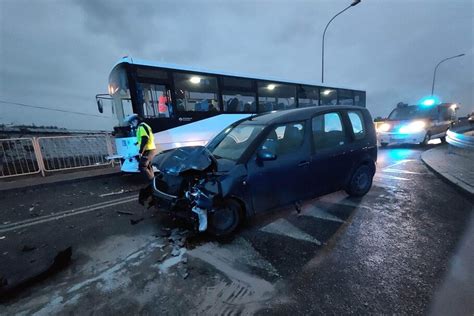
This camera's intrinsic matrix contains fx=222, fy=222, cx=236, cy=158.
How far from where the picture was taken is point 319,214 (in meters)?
3.95

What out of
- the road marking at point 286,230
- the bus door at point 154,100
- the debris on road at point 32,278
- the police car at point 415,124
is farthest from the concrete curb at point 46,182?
the police car at point 415,124

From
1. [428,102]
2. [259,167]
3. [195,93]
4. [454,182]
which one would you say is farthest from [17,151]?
[428,102]

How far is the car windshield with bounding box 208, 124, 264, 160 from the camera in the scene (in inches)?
140

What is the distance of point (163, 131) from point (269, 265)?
5680mm

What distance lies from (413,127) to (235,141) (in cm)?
1159

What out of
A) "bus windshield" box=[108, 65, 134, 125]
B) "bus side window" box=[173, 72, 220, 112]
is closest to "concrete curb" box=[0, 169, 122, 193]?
"bus windshield" box=[108, 65, 134, 125]

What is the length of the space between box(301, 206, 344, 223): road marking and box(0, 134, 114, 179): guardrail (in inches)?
317

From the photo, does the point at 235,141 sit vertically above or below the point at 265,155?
above

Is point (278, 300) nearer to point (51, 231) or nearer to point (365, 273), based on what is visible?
point (365, 273)

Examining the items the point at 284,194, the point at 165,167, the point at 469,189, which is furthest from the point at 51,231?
the point at 469,189

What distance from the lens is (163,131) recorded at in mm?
7137

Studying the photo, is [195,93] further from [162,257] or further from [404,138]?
[404,138]

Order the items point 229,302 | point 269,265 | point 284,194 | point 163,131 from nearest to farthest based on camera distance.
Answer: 1. point 229,302
2. point 269,265
3. point 284,194
4. point 163,131

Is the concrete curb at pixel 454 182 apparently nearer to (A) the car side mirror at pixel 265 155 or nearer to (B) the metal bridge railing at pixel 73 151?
(A) the car side mirror at pixel 265 155
